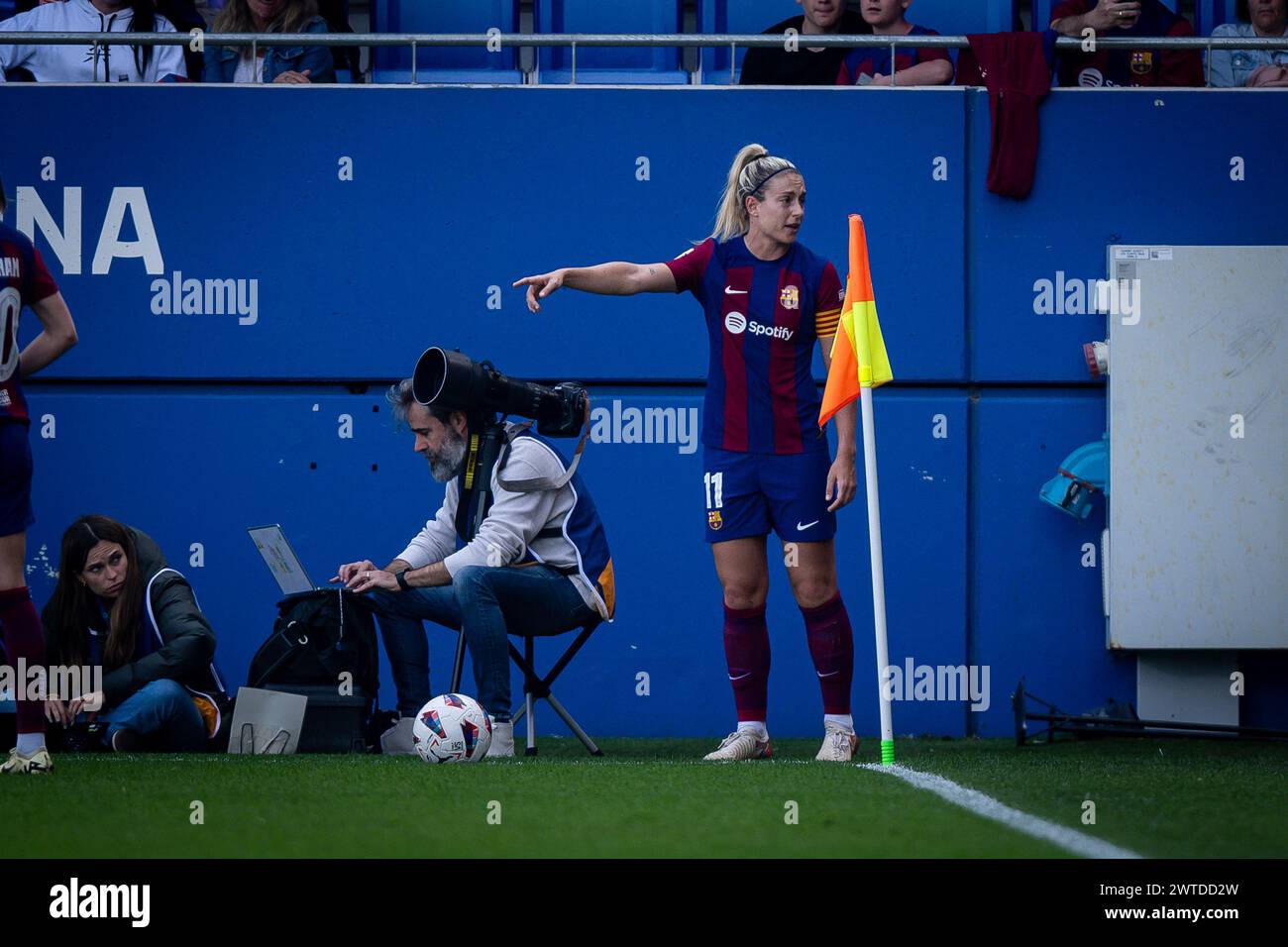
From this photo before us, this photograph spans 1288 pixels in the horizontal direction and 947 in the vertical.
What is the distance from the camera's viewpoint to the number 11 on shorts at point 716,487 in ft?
19.5

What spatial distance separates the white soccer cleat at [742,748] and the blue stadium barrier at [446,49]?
3.88 m

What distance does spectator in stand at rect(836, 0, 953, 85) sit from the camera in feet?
26.1

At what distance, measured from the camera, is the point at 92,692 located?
248 inches

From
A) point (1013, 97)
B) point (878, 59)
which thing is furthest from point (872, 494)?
point (878, 59)

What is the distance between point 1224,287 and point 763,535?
2.91m

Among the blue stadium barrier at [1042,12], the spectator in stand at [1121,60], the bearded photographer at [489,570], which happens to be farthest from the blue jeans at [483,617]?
the blue stadium barrier at [1042,12]

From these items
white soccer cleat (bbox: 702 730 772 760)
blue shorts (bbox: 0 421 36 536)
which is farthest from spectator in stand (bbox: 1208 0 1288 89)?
blue shorts (bbox: 0 421 36 536)

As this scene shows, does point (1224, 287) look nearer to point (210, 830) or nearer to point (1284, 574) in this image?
point (1284, 574)

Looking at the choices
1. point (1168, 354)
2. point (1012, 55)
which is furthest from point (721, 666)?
point (1012, 55)

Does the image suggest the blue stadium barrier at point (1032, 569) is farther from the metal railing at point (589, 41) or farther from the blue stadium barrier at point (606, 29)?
the blue stadium barrier at point (606, 29)

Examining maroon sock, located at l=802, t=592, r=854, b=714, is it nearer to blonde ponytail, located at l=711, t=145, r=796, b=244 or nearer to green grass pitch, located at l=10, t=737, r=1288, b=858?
green grass pitch, located at l=10, t=737, r=1288, b=858

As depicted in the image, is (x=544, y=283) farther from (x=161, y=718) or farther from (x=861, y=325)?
(x=161, y=718)

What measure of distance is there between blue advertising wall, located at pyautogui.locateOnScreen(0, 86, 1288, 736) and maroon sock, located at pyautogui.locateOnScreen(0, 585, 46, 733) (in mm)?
2605

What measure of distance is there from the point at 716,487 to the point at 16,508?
2303mm
